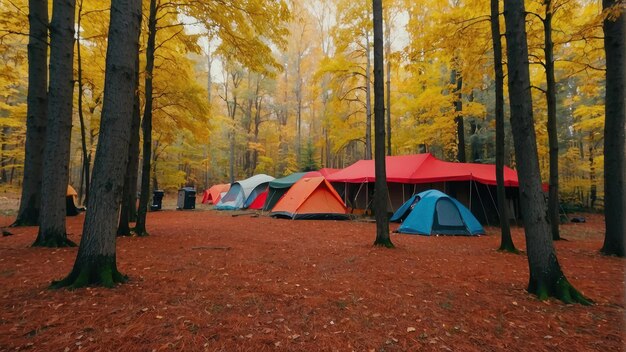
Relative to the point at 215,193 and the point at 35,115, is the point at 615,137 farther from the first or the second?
the point at 215,193

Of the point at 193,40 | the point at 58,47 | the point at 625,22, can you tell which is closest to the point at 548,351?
the point at 625,22

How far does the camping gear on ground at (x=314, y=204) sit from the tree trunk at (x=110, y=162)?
9.05m

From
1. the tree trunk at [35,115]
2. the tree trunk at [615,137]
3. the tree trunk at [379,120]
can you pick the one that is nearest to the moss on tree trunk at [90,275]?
the tree trunk at [379,120]

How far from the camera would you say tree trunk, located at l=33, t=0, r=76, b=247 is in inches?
201

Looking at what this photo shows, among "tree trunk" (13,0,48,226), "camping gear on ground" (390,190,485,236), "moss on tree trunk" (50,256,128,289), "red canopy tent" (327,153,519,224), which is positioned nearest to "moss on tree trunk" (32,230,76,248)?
"moss on tree trunk" (50,256,128,289)

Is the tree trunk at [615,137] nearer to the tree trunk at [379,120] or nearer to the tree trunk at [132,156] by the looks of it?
the tree trunk at [379,120]

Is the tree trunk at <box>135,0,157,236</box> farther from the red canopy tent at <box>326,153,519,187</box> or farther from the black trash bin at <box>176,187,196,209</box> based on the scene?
the black trash bin at <box>176,187,196,209</box>

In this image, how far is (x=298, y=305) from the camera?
3057 millimetres

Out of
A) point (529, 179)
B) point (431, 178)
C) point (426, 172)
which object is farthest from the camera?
point (426, 172)

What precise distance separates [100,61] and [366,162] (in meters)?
11.8

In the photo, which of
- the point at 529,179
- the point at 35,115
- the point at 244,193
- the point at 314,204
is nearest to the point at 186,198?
the point at 244,193

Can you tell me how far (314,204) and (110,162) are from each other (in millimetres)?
9667

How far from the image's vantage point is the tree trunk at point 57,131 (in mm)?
5109

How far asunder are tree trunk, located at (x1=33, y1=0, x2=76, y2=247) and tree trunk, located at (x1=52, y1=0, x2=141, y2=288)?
8.76ft
